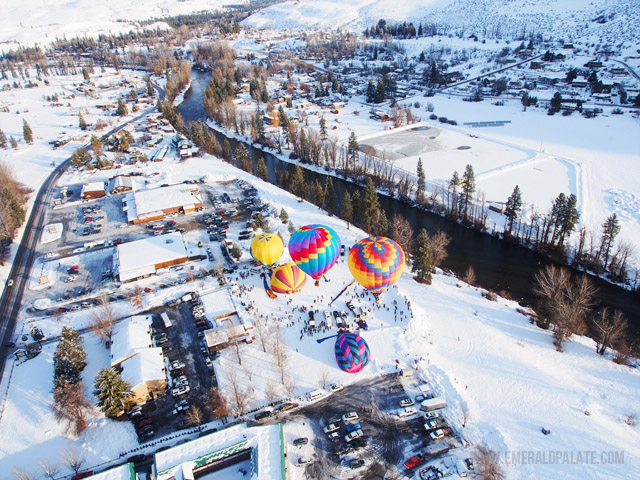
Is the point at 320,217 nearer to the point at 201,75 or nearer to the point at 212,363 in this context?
the point at 212,363

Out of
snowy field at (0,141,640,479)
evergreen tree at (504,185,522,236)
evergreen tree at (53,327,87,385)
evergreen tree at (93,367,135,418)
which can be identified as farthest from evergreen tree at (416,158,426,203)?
evergreen tree at (53,327,87,385)

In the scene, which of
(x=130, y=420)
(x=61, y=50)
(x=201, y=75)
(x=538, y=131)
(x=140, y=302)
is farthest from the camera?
(x=61, y=50)

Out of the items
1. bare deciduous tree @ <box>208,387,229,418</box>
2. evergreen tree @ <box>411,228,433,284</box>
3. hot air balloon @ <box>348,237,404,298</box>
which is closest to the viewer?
bare deciduous tree @ <box>208,387,229,418</box>

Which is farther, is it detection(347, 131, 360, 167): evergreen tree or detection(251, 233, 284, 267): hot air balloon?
detection(347, 131, 360, 167): evergreen tree

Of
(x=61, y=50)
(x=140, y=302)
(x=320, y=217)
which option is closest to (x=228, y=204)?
(x=320, y=217)

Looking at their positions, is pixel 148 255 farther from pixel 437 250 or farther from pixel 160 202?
pixel 437 250

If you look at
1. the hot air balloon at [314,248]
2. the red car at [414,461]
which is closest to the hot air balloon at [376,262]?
the hot air balloon at [314,248]

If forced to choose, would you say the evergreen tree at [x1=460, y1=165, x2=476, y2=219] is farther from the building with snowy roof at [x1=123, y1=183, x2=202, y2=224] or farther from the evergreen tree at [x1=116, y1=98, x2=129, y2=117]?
the evergreen tree at [x1=116, y1=98, x2=129, y2=117]

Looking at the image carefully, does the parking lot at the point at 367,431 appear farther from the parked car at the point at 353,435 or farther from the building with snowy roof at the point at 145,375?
the building with snowy roof at the point at 145,375
